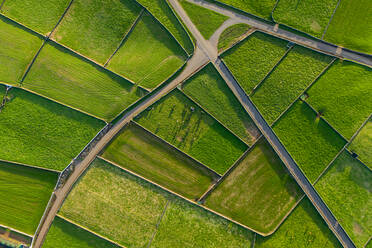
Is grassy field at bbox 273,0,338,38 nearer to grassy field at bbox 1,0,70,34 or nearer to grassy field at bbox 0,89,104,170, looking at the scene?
grassy field at bbox 0,89,104,170

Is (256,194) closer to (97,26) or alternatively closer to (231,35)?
(231,35)

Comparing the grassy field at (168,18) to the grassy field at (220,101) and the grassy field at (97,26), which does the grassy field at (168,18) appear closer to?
the grassy field at (97,26)

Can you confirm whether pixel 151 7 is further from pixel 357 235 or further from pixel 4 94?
pixel 357 235

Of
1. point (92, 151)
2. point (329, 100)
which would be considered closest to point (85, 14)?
point (92, 151)

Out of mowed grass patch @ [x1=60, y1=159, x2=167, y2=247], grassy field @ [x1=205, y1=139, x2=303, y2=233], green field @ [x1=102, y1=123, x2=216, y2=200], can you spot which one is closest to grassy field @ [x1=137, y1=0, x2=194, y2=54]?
green field @ [x1=102, y1=123, x2=216, y2=200]

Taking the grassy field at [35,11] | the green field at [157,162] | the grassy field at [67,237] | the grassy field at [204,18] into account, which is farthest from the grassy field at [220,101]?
the grassy field at [67,237]

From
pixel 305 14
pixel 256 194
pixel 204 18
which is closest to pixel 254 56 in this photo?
pixel 204 18
